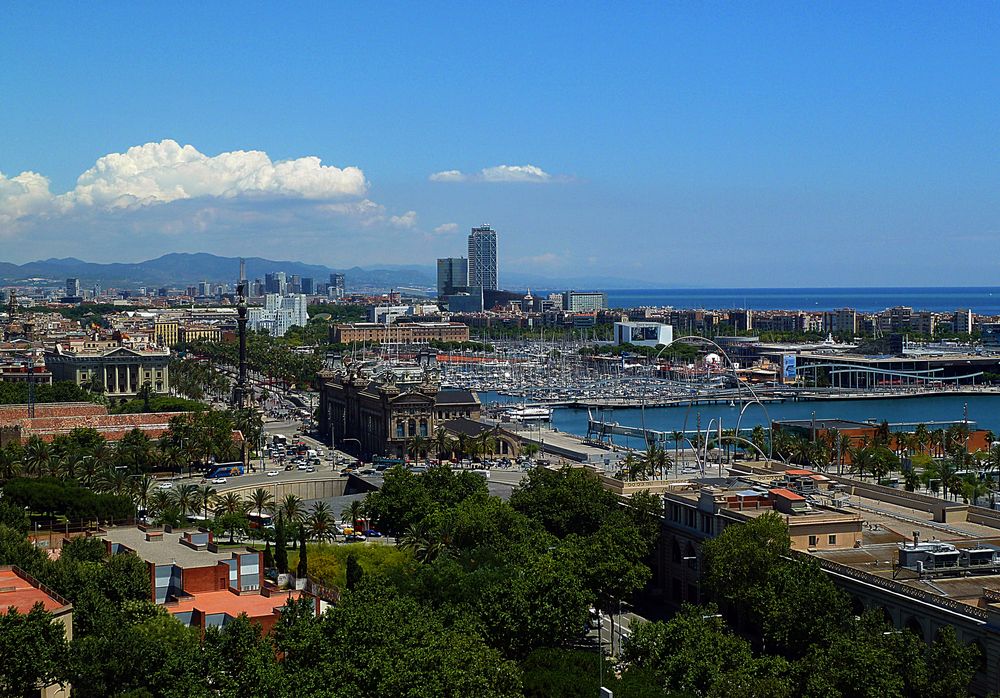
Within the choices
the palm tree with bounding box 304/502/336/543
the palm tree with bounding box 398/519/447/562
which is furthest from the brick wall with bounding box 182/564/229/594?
the palm tree with bounding box 304/502/336/543

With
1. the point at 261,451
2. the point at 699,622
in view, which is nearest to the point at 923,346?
the point at 261,451

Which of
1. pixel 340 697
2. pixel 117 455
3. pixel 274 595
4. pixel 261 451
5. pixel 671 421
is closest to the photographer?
pixel 340 697

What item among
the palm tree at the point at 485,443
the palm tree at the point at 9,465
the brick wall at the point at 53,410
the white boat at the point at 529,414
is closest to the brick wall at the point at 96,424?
the brick wall at the point at 53,410

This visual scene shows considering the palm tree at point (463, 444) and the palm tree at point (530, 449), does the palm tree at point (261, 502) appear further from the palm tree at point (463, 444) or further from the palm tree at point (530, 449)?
the palm tree at point (530, 449)

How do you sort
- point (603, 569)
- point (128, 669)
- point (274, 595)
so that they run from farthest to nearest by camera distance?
point (603, 569) → point (274, 595) → point (128, 669)

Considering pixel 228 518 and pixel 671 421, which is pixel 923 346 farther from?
pixel 228 518

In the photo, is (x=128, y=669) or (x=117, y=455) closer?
(x=128, y=669)
